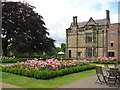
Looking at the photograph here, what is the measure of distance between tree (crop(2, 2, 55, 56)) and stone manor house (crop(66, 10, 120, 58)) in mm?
9999

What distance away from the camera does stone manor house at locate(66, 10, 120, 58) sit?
113 feet

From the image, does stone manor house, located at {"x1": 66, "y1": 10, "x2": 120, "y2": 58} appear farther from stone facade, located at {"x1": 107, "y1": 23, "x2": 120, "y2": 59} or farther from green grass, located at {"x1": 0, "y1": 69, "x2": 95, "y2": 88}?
green grass, located at {"x1": 0, "y1": 69, "x2": 95, "y2": 88}

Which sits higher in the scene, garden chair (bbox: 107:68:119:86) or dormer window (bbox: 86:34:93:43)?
dormer window (bbox: 86:34:93:43)

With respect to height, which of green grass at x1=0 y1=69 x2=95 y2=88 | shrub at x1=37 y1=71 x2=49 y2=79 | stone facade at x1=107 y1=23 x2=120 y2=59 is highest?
stone facade at x1=107 y1=23 x2=120 y2=59

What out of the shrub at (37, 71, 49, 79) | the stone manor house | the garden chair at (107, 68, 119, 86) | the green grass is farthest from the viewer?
the stone manor house

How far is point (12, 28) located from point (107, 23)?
2341cm

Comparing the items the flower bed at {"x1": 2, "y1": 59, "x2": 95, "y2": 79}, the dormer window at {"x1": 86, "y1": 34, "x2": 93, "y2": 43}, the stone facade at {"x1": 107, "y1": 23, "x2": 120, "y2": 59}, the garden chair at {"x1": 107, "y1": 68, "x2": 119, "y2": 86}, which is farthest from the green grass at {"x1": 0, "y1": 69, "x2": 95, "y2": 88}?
the dormer window at {"x1": 86, "y1": 34, "x2": 93, "y2": 43}

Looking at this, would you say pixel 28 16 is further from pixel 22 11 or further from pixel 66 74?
pixel 66 74

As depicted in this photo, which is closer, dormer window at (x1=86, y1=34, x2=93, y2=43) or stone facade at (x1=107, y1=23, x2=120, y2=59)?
stone facade at (x1=107, y1=23, x2=120, y2=59)

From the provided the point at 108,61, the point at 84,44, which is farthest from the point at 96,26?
the point at 108,61

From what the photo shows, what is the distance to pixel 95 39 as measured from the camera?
36875 mm

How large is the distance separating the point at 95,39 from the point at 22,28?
18.9 metres

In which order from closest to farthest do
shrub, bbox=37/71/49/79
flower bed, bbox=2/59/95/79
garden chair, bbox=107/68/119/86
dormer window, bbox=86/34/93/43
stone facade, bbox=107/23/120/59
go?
garden chair, bbox=107/68/119/86 < shrub, bbox=37/71/49/79 < flower bed, bbox=2/59/95/79 < stone facade, bbox=107/23/120/59 < dormer window, bbox=86/34/93/43

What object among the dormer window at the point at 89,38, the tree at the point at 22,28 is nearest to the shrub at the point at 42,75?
the tree at the point at 22,28
